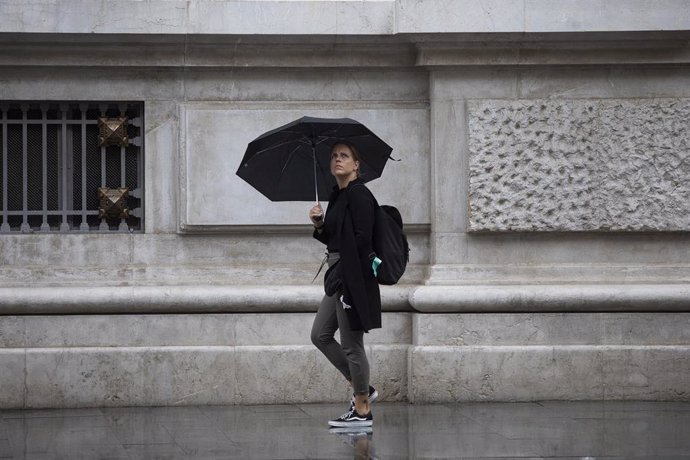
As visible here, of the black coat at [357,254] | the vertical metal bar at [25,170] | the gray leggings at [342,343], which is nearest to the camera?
the black coat at [357,254]

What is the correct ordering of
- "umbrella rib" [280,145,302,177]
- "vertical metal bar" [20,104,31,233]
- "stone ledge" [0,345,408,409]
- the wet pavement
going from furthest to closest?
"vertical metal bar" [20,104,31,233], "stone ledge" [0,345,408,409], "umbrella rib" [280,145,302,177], the wet pavement

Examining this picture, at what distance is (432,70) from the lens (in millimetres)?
10961

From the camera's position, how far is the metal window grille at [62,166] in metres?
11.0

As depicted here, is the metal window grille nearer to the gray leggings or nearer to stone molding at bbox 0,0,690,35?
stone molding at bbox 0,0,690,35

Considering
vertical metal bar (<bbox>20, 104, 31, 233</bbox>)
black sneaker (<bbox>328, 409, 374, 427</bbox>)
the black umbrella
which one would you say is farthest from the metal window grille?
black sneaker (<bbox>328, 409, 374, 427</bbox>)

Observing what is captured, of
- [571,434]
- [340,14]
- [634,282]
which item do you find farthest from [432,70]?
[571,434]

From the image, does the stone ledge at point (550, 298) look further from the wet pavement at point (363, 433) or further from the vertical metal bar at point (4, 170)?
the vertical metal bar at point (4, 170)

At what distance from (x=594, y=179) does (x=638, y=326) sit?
4.00ft

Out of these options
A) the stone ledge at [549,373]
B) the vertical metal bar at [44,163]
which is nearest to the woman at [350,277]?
the stone ledge at [549,373]

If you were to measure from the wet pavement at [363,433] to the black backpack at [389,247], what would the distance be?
1.06 meters

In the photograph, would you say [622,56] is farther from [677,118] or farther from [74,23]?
[74,23]

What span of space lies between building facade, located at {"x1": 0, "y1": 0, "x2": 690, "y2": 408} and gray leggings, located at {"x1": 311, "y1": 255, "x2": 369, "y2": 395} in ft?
5.04

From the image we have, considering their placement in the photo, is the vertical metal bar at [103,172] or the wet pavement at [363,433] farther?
the vertical metal bar at [103,172]

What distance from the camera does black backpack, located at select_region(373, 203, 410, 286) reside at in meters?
8.83
